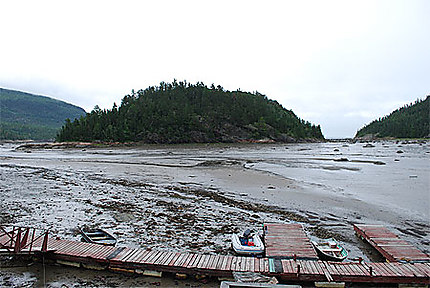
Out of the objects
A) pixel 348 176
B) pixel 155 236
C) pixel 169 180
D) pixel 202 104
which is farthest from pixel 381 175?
pixel 202 104

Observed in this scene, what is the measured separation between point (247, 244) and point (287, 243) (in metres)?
1.61

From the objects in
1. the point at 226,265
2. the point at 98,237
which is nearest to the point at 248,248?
the point at 226,265

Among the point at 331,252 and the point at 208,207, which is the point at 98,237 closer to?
the point at 208,207

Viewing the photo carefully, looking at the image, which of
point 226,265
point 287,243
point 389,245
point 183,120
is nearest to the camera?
point 226,265

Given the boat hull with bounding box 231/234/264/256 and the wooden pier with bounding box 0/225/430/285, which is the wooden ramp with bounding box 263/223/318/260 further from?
the wooden pier with bounding box 0/225/430/285

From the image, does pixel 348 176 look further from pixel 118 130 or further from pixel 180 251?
pixel 118 130

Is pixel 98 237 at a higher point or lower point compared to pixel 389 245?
lower

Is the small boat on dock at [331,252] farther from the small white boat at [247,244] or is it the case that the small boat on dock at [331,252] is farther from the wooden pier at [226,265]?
the small white boat at [247,244]

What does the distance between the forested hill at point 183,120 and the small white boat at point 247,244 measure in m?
128

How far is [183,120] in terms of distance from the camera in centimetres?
14788

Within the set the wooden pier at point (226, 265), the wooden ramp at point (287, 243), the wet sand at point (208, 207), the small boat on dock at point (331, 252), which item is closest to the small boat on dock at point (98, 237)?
the wet sand at point (208, 207)

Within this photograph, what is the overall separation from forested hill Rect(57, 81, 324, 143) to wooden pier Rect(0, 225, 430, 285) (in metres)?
129

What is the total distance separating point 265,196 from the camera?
69.7 feet

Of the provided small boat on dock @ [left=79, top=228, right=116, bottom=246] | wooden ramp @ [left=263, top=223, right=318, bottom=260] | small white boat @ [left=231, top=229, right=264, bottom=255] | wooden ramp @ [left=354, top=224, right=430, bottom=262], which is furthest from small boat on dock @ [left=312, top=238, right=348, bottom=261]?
small boat on dock @ [left=79, top=228, right=116, bottom=246]
